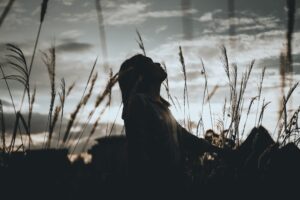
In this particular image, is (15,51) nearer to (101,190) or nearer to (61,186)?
(61,186)

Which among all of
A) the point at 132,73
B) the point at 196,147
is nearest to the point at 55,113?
the point at 132,73

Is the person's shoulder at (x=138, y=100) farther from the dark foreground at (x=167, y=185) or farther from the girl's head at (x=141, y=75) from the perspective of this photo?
the dark foreground at (x=167, y=185)

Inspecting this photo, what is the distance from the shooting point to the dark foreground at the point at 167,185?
1.48 meters

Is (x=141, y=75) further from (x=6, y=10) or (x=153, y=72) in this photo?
(x=6, y=10)

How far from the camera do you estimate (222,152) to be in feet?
7.00

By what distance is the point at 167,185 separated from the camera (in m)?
1.72

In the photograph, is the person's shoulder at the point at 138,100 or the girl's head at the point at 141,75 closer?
the person's shoulder at the point at 138,100

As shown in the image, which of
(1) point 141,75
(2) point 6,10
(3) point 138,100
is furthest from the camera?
(1) point 141,75

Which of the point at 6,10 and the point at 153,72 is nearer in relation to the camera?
the point at 6,10

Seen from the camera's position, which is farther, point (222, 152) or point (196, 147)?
point (196, 147)

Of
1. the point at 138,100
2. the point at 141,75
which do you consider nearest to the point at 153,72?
the point at 141,75

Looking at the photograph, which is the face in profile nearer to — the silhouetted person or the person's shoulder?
the silhouetted person

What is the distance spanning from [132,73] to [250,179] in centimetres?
101

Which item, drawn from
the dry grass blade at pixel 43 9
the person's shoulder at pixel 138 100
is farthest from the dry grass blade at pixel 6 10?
the person's shoulder at pixel 138 100
